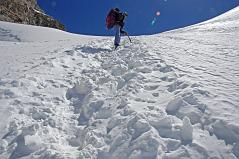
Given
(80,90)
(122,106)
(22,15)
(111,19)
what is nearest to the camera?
(122,106)

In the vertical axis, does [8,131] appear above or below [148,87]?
below

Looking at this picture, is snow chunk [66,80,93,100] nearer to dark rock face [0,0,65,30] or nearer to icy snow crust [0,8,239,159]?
icy snow crust [0,8,239,159]

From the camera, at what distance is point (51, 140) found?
22.4ft

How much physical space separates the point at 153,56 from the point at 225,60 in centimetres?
241

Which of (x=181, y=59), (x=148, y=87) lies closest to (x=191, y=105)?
(x=148, y=87)

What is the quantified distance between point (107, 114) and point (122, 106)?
386 mm

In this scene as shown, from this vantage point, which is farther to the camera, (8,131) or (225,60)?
(225,60)

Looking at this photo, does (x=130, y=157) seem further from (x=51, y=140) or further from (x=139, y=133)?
(x=51, y=140)

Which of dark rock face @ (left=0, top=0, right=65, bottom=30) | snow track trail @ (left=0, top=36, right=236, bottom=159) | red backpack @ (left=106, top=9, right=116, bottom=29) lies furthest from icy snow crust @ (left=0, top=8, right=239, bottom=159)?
dark rock face @ (left=0, top=0, right=65, bottom=30)

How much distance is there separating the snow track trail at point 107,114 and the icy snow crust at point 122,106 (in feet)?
0.06

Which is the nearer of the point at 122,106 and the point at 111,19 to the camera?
the point at 122,106

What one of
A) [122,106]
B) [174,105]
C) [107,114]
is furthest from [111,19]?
[174,105]

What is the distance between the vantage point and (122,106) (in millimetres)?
7988

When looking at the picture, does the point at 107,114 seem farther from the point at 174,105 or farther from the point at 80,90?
the point at 80,90
